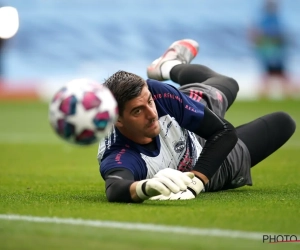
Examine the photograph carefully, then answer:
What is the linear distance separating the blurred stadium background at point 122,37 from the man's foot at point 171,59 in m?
12.1

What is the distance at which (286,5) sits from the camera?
21531 millimetres

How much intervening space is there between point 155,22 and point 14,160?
12020 mm

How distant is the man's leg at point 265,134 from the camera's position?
7051 mm

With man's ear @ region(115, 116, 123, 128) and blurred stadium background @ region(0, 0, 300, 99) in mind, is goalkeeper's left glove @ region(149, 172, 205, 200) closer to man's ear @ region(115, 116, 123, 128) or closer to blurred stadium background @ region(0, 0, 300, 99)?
man's ear @ region(115, 116, 123, 128)

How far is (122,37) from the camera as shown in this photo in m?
21.5

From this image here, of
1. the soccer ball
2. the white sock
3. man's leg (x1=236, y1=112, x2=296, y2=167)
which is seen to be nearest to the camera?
the soccer ball

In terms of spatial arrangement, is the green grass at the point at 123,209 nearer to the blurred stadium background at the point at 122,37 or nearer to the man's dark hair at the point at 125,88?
the man's dark hair at the point at 125,88

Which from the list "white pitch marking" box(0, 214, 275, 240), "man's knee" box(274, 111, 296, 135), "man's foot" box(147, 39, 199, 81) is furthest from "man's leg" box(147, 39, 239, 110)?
"white pitch marking" box(0, 214, 275, 240)

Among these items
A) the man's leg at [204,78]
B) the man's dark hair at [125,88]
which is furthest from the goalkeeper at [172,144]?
the man's leg at [204,78]

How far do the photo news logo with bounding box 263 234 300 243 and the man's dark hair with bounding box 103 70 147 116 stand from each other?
1694 mm

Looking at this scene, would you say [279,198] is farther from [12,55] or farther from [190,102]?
[12,55]

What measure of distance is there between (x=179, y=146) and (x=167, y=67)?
2.19 metres

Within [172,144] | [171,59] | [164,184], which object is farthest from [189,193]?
[171,59]

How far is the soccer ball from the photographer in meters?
5.08
